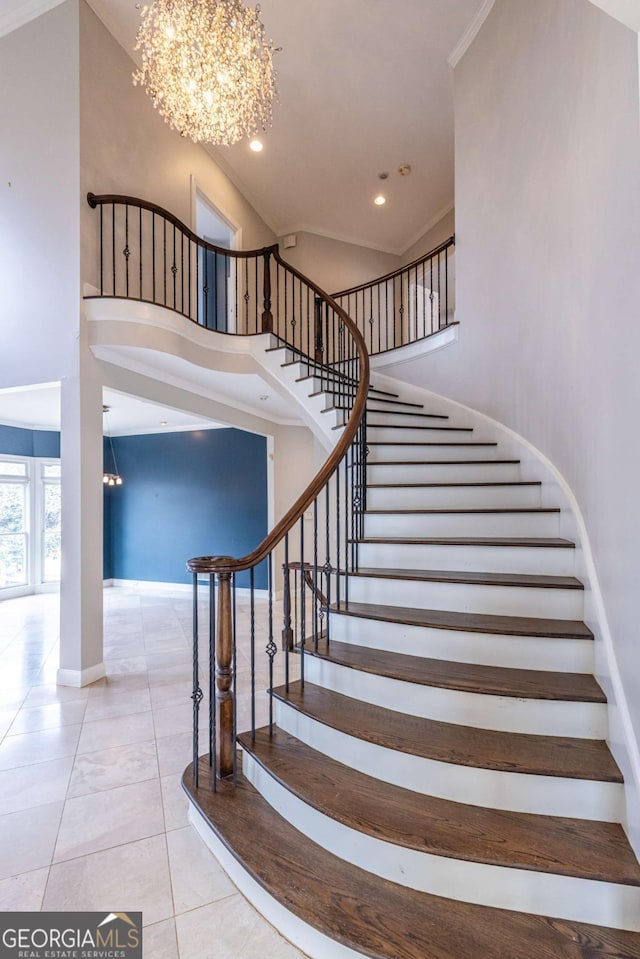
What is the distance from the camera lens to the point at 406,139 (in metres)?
5.69

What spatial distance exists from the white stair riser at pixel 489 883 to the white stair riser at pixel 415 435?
290cm

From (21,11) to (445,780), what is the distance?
6500 mm

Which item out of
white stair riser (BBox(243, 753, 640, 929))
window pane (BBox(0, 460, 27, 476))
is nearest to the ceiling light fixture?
window pane (BBox(0, 460, 27, 476))

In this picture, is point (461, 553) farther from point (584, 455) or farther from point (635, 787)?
point (635, 787)

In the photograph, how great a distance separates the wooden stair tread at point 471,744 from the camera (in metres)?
1.52

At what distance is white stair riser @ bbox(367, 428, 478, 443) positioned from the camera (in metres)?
3.93

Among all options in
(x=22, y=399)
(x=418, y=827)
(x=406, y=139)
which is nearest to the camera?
(x=418, y=827)

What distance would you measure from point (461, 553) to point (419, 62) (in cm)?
519

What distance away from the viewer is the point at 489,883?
1.36 m

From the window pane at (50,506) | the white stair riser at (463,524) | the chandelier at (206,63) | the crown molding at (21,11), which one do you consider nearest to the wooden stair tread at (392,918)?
the white stair riser at (463,524)

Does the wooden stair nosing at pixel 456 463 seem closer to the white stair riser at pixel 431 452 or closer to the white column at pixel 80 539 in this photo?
the white stair riser at pixel 431 452

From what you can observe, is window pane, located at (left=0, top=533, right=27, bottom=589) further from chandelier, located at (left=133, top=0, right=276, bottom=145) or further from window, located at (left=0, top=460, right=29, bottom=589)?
chandelier, located at (left=133, top=0, right=276, bottom=145)

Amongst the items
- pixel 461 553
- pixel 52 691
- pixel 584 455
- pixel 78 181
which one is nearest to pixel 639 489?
pixel 584 455

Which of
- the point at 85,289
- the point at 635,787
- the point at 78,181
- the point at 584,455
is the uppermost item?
the point at 78,181
